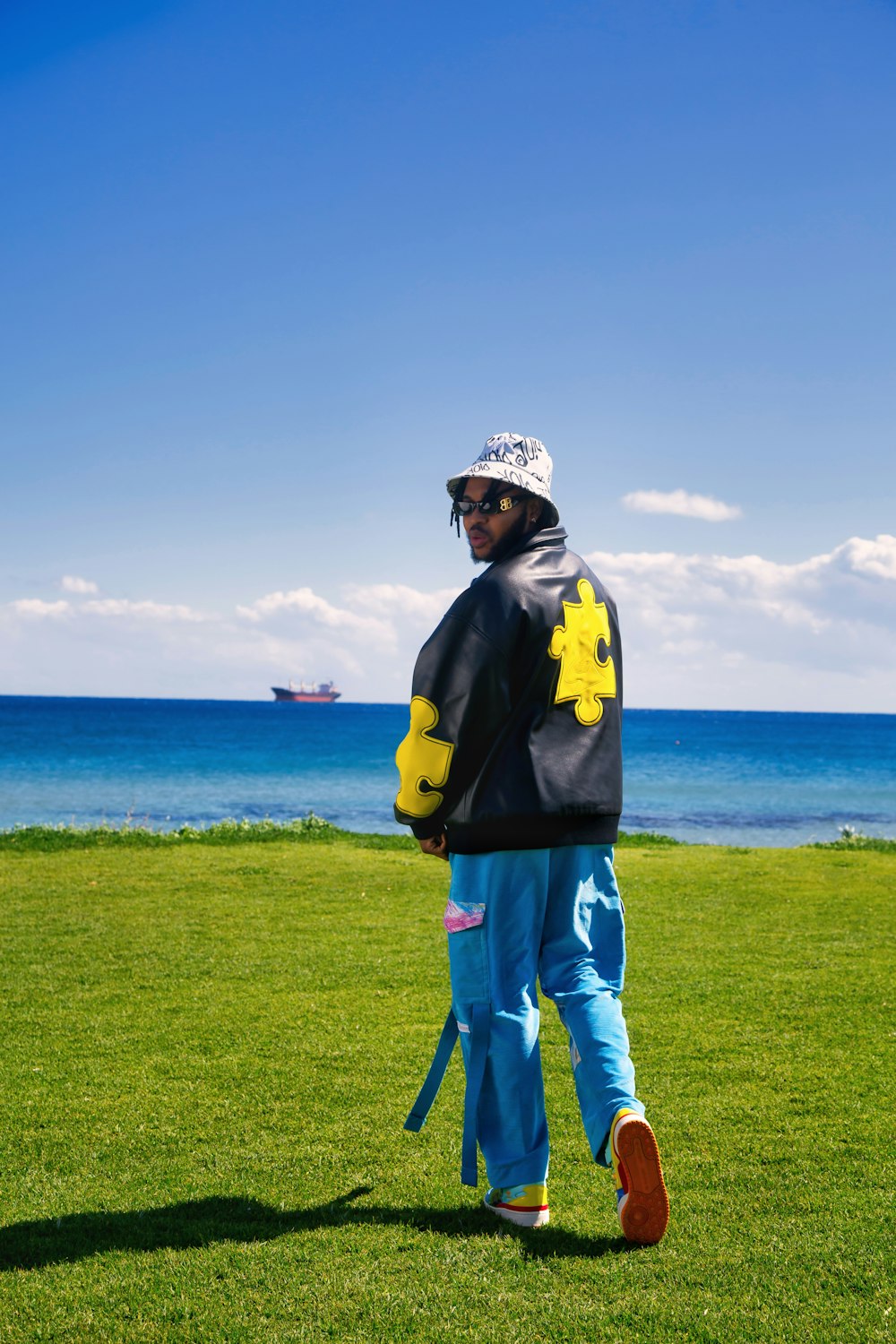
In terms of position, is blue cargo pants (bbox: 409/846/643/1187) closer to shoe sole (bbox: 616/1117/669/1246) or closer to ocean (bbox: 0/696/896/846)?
shoe sole (bbox: 616/1117/669/1246)

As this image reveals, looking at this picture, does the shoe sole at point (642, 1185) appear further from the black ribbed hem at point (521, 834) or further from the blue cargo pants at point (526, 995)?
the black ribbed hem at point (521, 834)

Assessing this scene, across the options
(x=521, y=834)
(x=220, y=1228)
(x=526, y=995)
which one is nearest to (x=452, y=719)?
(x=521, y=834)

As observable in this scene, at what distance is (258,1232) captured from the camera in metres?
3.21

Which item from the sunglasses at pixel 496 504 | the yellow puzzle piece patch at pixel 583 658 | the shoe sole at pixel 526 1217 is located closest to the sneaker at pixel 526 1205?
the shoe sole at pixel 526 1217

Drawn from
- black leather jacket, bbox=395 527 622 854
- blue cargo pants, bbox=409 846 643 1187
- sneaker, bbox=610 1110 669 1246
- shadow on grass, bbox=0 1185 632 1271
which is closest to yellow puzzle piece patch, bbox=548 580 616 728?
black leather jacket, bbox=395 527 622 854

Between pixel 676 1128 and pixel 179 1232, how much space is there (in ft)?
6.30

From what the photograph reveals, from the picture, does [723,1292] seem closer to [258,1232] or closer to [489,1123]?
[489,1123]

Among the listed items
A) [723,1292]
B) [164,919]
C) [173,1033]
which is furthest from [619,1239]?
[164,919]

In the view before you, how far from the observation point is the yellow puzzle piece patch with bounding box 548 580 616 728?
11.5 ft

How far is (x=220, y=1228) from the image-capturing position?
3.23 m

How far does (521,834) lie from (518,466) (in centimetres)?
130

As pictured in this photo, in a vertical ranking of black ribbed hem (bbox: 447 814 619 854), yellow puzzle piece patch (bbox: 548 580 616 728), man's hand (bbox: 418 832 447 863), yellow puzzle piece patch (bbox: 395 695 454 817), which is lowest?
man's hand (bbox: 418 832 447 863)

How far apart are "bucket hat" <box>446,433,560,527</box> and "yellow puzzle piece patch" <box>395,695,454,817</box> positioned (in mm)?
859

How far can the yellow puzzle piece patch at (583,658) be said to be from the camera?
11.5 ft
